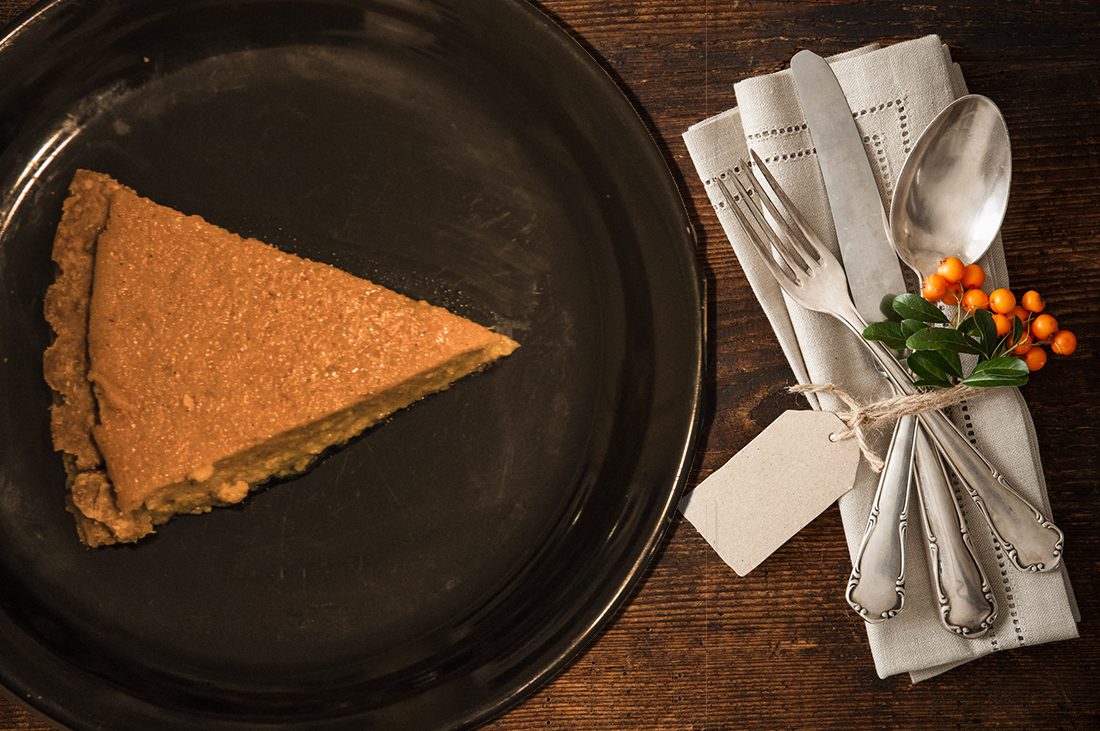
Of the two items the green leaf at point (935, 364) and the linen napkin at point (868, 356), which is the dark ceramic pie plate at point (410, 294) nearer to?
the linen napkin at point (868, 356)

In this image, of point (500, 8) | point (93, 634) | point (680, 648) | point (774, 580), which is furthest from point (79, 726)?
point (500, 8)

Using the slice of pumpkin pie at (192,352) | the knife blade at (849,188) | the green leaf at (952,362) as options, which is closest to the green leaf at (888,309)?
the knife blade at (849,188)

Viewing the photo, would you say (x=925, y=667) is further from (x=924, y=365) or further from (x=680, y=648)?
(x=924, y=365)

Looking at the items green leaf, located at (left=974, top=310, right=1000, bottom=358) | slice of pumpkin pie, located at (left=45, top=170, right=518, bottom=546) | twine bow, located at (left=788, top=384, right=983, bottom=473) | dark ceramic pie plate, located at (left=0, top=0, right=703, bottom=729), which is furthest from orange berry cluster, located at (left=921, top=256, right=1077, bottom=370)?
slice of pumpkin pie, located at (left=45, top=170, right=518, bottom=546)

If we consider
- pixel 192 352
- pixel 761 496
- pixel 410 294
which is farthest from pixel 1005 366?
pixel 192 352

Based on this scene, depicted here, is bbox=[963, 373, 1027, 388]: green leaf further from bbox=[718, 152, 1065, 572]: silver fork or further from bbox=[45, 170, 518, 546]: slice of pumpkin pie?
bbox=[45, 170, 518, 546]: slice of pumpkin pie
